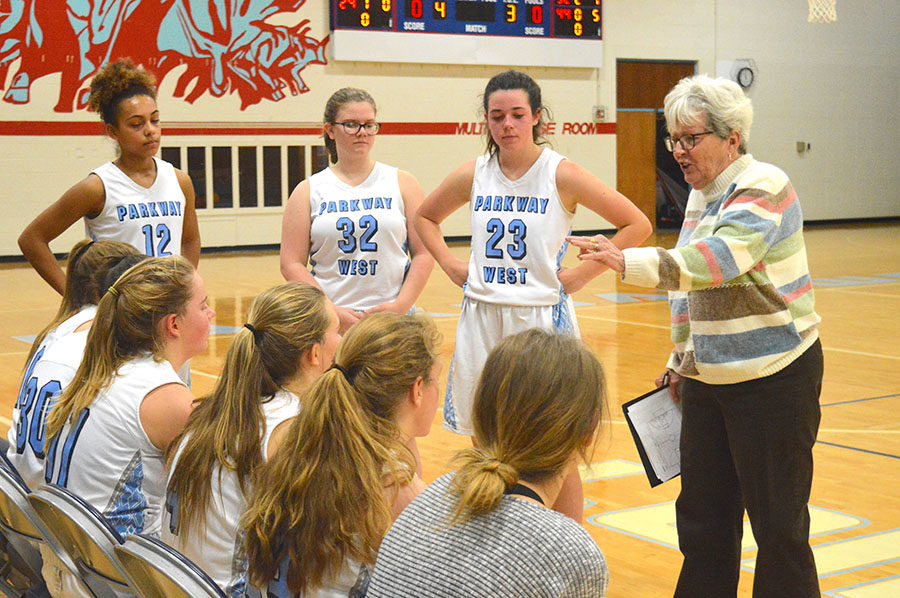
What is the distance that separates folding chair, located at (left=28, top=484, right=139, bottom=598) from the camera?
80.0 inches

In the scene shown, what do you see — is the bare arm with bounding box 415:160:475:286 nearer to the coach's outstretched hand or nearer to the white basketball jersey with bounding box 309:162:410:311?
the white basketball jersey with bounding box 309:162:410:311

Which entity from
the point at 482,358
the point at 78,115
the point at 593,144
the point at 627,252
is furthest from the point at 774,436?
the point at 593,144

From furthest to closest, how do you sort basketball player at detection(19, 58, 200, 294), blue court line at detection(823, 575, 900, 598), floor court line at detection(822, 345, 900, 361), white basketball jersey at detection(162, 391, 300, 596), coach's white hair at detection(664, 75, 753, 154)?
floor court line at detection(822, 345, 900, 361), basketball player at detection(19, 58, 200, 294), blue court line at detection(823, 575, 900, 598), coach's white hair at detection(664, 75, 753, 154), white basketball jersey at detection(162, 391, 300, 596)

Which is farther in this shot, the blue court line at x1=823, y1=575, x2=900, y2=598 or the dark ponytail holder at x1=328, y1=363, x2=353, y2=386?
the blue court line at x1=823, y1=575, x2=900, y2=598

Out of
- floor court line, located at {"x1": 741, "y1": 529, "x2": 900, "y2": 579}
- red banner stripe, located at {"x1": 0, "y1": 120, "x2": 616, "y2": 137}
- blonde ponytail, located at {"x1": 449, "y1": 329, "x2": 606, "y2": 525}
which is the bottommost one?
floor court line, located at {"x1": 741, "y1": 529, "x2": 900, "y2": 579}

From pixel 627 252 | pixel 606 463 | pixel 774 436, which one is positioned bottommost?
pixel 606 463

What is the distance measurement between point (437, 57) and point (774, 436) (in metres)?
12.8

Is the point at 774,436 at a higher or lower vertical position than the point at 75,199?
lower

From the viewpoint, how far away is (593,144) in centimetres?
1650

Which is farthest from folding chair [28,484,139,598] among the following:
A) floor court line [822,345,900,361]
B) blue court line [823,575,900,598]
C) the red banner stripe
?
the red banner stripe

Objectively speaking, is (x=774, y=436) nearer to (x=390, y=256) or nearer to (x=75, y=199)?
(x=390, y=256)

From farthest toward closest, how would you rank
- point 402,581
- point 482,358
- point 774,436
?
point 482,358, point 774,436, point 402,581

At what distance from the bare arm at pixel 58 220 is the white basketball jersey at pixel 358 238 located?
31.1 inches

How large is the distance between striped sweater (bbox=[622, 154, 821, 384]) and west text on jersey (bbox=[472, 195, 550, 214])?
80 centimetres
